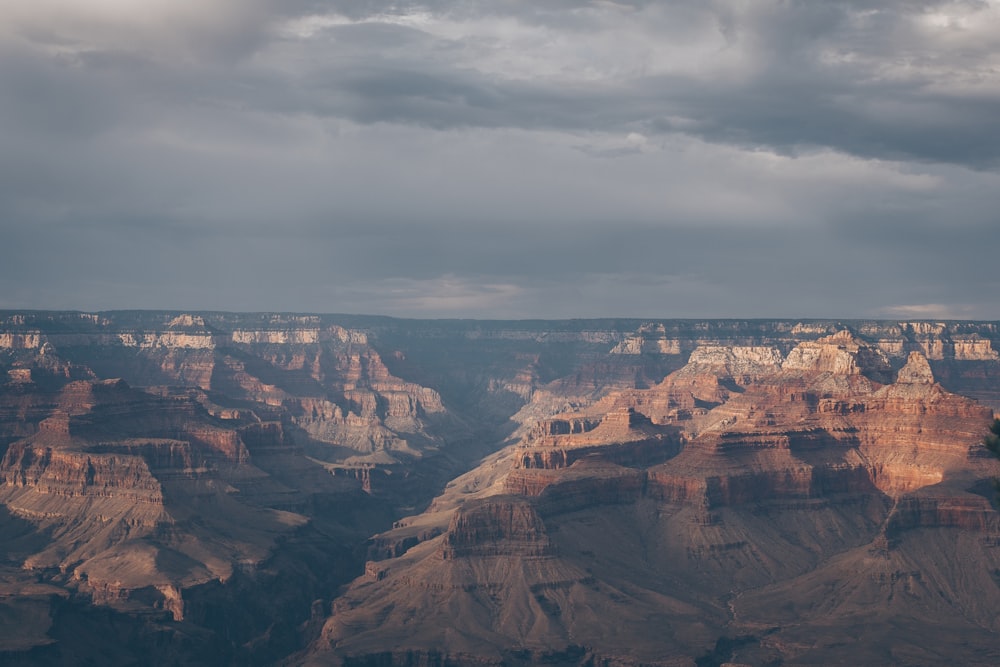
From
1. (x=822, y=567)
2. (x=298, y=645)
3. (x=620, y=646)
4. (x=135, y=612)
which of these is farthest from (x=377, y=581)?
(x=822, y=567)

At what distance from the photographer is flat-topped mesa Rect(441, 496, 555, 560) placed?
610 feet

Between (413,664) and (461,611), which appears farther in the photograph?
(461,611)

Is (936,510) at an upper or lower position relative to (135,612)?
upper

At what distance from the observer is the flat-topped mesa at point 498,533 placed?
186000 millimetres

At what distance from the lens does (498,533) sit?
7397 inches

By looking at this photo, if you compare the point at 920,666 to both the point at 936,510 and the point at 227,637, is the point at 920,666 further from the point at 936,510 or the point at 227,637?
the point at 227,637

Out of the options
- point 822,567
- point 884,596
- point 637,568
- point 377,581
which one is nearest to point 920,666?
point 884,596

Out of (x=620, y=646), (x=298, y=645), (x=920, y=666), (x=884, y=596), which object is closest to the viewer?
(x=920, y=666)

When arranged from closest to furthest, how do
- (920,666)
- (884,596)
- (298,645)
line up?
(920,666), (884,596), (298,645)

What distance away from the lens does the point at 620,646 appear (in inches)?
6452

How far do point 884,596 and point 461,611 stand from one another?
53243 millimetres

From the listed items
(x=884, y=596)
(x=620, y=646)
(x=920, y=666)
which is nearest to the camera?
(x=920, y=666)

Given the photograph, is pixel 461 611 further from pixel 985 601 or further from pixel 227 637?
pixel 985 601

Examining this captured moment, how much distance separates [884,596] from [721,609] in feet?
67.5
